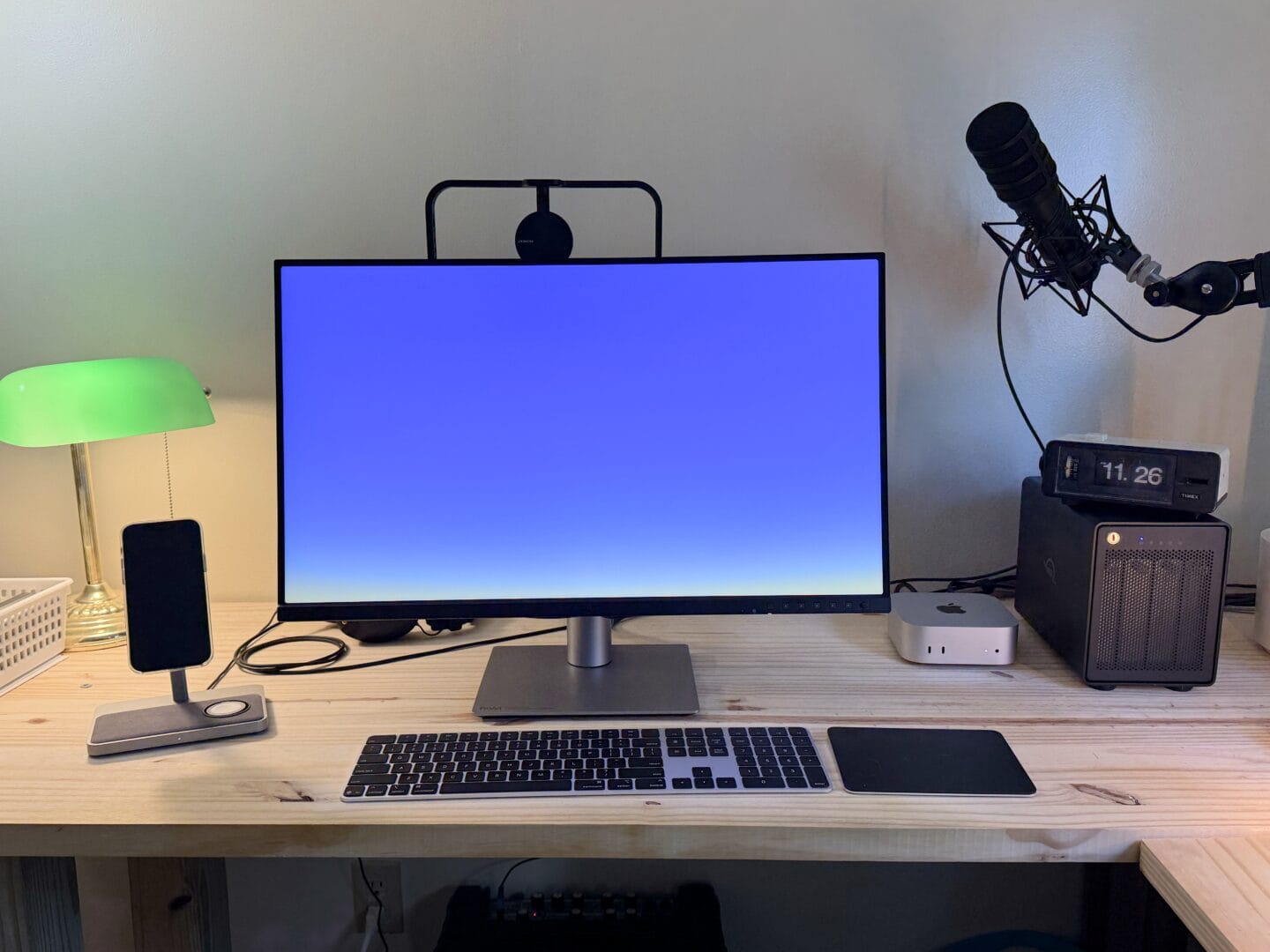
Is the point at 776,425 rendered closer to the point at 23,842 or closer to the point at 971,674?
the point at 971,674

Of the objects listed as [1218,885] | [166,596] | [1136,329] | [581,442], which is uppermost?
[1136,329]

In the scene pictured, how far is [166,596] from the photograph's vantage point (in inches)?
37.5

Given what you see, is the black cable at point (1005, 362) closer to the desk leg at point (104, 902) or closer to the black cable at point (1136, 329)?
the black cable at point (1136, 329)

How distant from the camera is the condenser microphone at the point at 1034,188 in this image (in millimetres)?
1059

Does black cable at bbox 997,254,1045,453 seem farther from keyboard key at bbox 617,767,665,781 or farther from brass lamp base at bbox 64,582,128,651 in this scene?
brass lamp base at bbox 64,582,128,651

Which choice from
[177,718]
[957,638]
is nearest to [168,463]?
[177,718]

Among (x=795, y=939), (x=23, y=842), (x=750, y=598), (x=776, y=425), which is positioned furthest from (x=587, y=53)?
(x=795, y=939)

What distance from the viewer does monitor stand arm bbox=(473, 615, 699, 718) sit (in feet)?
3.20

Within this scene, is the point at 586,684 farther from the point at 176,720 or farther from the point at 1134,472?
the point at 1134,472

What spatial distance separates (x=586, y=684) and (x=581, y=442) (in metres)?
0.27

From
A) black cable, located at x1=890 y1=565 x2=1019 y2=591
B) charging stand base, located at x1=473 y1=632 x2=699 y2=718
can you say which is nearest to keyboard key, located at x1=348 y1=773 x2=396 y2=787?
charging stand base, located at x1=473 y1=632 x2=699 y2=718

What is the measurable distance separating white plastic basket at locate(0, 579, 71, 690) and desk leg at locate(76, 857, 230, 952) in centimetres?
26

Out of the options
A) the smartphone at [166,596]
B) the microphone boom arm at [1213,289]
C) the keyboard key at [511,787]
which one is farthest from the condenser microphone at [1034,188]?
the smartphone at [166,596]

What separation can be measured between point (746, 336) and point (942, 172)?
1.64 ft
